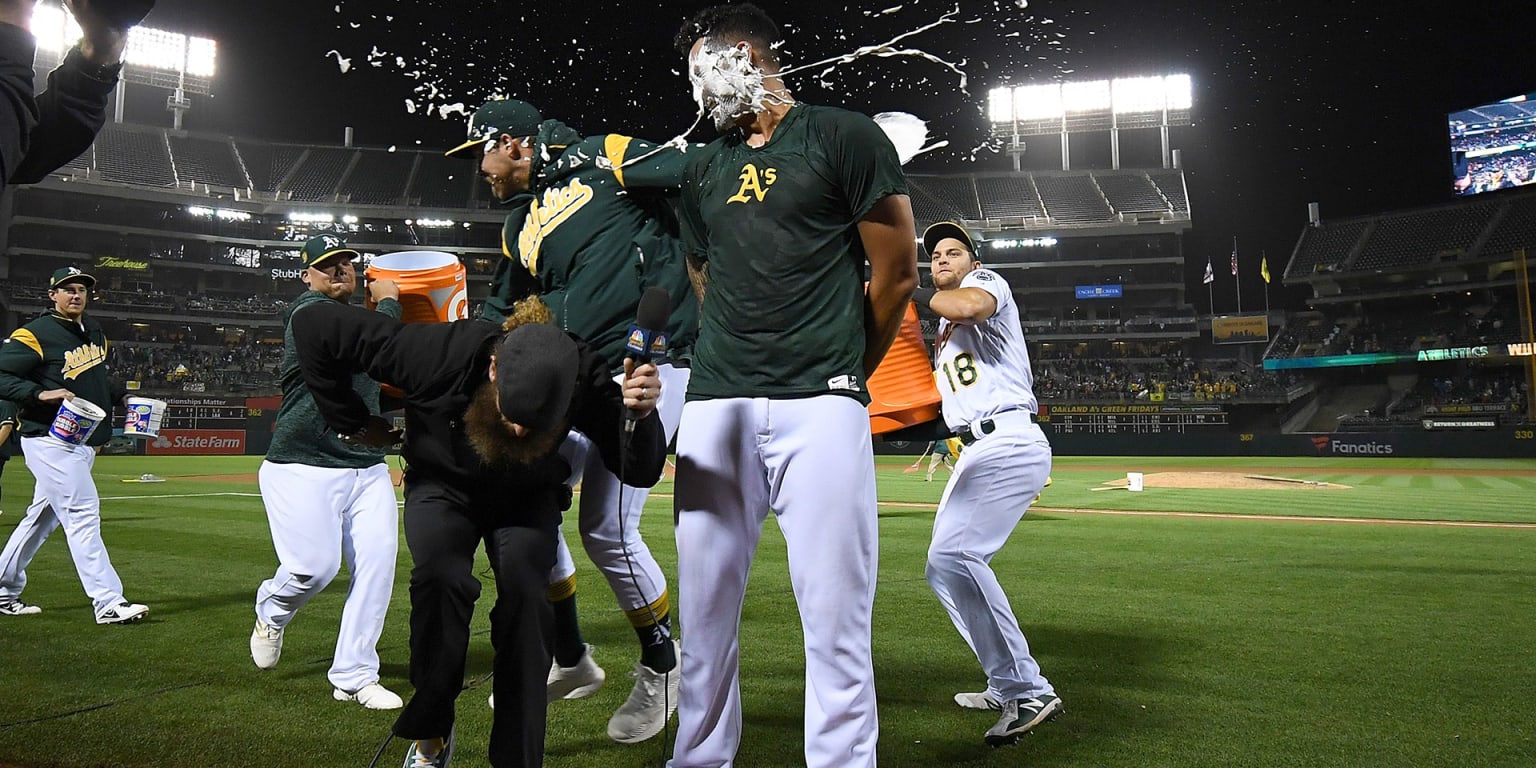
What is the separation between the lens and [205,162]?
5544 centimetres

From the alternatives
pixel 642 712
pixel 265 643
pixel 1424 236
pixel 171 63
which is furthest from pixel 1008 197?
pixel 642 712

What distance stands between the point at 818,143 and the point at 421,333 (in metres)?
1.51

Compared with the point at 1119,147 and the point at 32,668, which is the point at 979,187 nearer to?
the point at 1119,147

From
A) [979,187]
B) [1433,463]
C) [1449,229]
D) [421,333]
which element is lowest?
[1433,463]

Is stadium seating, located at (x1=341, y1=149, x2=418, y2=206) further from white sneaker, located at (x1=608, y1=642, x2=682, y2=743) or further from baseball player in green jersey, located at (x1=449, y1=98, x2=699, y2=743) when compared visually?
white sneaker, located at (x1=608, y1=642, x2=682, y2=743)

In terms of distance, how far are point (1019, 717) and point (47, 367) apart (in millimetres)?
7602

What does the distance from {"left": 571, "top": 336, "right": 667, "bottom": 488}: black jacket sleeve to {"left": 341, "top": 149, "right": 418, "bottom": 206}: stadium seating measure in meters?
59.9

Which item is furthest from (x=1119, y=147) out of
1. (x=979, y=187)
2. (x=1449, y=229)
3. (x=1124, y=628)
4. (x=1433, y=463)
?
(x=1124, y=628)

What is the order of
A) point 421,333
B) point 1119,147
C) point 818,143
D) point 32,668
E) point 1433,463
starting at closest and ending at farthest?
point 818,143, point 421,333, point 32,668, point 1433,463, point 1119,147

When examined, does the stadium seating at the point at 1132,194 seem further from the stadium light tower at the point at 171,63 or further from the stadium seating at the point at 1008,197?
the stadium light tower at the point at 171,63

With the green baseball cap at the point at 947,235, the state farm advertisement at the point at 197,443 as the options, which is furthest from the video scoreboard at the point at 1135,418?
the green baseball cap at the point at 947,235

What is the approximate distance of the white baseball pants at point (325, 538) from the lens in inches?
188

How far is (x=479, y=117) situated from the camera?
386cm

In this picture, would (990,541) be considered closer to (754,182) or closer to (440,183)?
(754,182)
